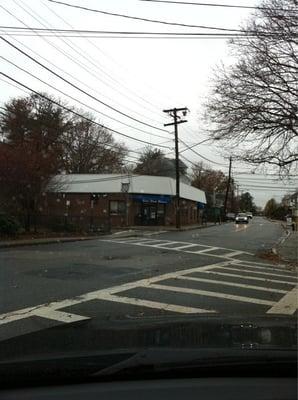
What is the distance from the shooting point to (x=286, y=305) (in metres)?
11.2

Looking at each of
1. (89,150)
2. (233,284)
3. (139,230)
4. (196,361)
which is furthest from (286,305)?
(89,150)

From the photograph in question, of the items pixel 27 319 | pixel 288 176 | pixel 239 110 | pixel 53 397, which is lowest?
pixel 27 319

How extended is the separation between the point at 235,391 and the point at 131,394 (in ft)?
1.57

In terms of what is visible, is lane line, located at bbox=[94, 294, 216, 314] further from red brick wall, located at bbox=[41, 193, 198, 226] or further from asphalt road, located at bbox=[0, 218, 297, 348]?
red brick wall, located at bbox=[41, 193, 198, 226]

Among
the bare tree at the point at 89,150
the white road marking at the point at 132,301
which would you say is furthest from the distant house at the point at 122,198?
the white road marking at the point at 132,301

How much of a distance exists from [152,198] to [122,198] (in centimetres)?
308

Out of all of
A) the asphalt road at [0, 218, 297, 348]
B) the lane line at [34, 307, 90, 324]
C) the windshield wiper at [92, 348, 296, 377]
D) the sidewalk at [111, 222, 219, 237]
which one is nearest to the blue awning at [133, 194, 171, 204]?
the sidewalk at [111, 222, 219, 237]

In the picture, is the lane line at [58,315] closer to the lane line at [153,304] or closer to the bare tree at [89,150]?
the lane line at [153,304]

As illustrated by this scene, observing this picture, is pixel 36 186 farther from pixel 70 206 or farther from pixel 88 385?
pixel 88 385

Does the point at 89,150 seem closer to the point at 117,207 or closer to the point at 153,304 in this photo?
the point at 117,207

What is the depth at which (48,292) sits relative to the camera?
39.3 feet

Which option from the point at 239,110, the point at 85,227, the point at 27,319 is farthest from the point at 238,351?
the point at 85,227

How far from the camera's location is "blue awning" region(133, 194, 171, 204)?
6144 cm

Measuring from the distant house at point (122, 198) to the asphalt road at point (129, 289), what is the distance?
40278mm
